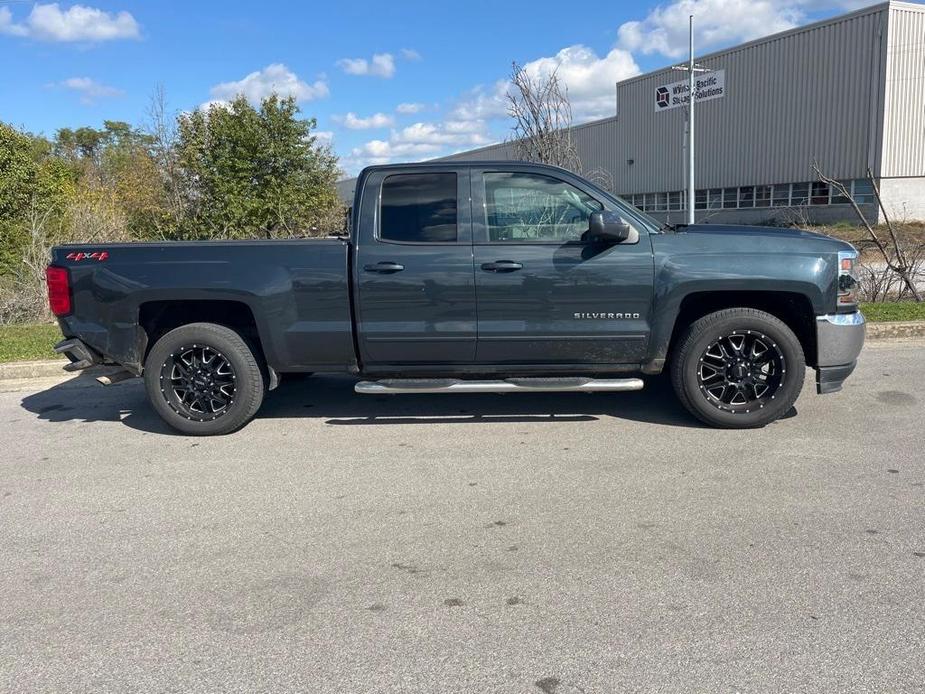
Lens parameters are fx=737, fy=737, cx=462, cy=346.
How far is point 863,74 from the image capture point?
109 ft

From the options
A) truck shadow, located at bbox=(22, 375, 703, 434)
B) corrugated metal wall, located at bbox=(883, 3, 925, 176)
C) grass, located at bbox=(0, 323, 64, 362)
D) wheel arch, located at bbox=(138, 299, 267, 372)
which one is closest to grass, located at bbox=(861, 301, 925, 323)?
truck shadow, located at bbox=(22, 375, 703, 434)

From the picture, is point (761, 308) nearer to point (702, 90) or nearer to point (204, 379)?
point (204, 379)

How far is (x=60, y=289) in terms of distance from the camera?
18.7 feet

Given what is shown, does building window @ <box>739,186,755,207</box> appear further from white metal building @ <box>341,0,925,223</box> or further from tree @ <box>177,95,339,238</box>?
tree @ <box>177,95,339,238</box>

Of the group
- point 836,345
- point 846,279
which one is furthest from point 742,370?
point 846,279

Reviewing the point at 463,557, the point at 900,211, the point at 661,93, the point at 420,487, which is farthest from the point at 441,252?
the point at 900,211

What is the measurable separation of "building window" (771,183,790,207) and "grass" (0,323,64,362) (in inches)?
1408

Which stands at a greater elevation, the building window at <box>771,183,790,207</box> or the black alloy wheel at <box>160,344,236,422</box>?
the building window at <box>771,183,790,207</box>

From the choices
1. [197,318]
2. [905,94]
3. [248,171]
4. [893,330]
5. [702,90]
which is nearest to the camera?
[197,318]

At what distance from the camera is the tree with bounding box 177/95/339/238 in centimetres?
1970

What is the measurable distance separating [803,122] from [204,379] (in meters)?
37.6

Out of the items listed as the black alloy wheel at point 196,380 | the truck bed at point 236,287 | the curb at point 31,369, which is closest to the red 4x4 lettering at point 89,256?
the truck bed at point 236,287

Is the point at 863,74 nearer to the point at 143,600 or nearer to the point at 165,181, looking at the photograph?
the point at 165,181

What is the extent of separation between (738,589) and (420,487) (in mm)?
2013
